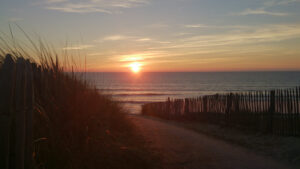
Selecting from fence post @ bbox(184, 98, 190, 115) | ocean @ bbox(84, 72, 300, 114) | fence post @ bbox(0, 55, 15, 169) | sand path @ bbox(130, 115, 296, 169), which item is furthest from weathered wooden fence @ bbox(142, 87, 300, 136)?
fence post @ bbox(0, 55, 15, 169)

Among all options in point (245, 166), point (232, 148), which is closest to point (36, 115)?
point (245, 166)

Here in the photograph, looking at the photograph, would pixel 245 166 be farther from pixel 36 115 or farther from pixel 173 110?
pixel 173 110

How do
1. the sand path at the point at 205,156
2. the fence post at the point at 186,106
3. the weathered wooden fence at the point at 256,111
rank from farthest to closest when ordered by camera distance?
1. the fence post at the point at 186,106
2. the weathered wooden fence at the point at 256,111
3. the sand path at the point at 205,156

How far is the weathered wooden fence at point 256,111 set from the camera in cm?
877

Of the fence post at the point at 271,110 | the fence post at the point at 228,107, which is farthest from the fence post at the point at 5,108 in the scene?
the fence post at the point at 228,107

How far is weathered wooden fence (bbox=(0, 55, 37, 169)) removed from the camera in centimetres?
235

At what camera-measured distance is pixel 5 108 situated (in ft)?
7.66

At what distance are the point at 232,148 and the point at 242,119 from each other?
3523 mm

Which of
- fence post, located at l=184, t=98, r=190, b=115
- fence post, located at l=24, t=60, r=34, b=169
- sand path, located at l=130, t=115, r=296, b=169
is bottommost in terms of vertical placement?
sand path, located at l=130, t=115, r=296, b=169

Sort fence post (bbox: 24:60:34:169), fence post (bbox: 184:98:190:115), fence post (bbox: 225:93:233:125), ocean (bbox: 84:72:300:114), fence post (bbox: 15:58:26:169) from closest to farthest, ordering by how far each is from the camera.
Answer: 1. fence post (bbox: 15:58:26:169)
2. fence post (bbox: 24:60:34:169)
3. ocean (bbox: 84:72:300:114)
4. fence post (bbox: 225:93:233:125)
5. fence post (bbox: 184:98:190:115)

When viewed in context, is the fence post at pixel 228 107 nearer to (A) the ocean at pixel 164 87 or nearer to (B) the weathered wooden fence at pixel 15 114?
(A) the ocean at pixel 164 87

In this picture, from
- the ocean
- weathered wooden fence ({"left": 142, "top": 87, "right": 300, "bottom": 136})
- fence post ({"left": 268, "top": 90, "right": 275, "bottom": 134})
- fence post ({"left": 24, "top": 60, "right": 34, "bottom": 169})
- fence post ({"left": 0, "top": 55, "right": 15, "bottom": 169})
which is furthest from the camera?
the ocean

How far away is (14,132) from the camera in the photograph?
103 inches

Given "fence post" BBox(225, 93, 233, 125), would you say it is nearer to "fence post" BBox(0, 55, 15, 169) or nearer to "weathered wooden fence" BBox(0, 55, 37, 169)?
"weathered wooden fence" BBox(0, 55, 37, 169)
